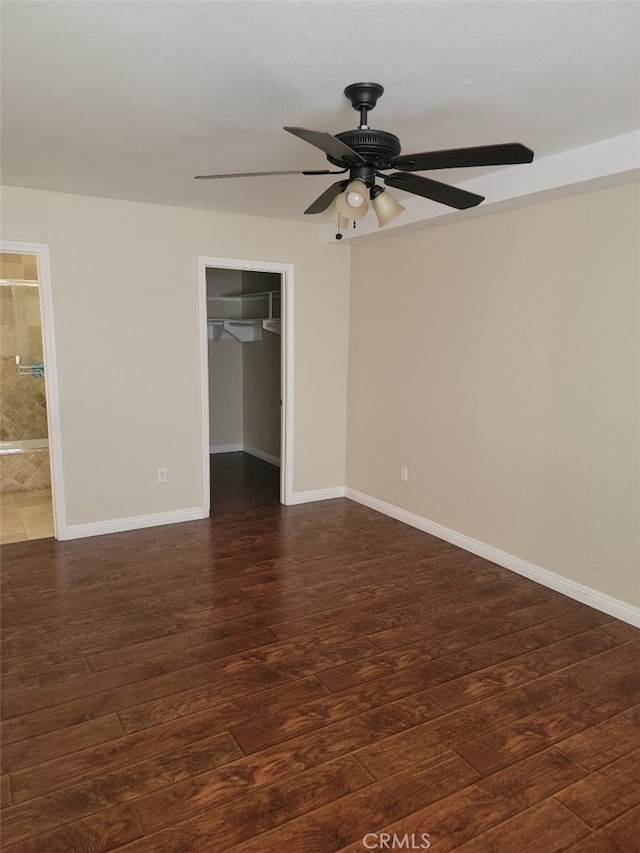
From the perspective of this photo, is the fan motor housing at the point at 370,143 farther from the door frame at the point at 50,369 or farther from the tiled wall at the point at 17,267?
the tiled wall at the point at 17,267

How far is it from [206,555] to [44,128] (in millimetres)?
2707

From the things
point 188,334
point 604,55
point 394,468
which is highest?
point 604,55

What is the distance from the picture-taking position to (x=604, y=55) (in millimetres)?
1984

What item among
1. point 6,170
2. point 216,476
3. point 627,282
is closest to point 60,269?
point 6,170

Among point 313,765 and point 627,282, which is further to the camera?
point 627,282

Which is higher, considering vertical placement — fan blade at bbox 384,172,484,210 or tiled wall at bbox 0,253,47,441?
fan blade at bbox 384,172,484,210

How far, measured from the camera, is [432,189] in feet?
7.73

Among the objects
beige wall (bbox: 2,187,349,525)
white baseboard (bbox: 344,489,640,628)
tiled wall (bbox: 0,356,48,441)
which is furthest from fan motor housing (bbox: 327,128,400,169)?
tiled wall (bbox: 0,356,48,441)

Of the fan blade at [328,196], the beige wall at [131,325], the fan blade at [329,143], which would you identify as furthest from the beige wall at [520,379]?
the fan blade at [329,143]

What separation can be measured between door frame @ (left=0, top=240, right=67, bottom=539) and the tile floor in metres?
0.28

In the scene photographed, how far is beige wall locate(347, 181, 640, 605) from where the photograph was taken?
3.11 m

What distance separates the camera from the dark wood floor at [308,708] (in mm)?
1819

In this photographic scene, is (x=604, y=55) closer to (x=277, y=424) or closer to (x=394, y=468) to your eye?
(x=394, y=468)

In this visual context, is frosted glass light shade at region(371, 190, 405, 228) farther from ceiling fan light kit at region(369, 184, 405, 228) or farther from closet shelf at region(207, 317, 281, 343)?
closet shelf at region(207, 317, 281, 343)
